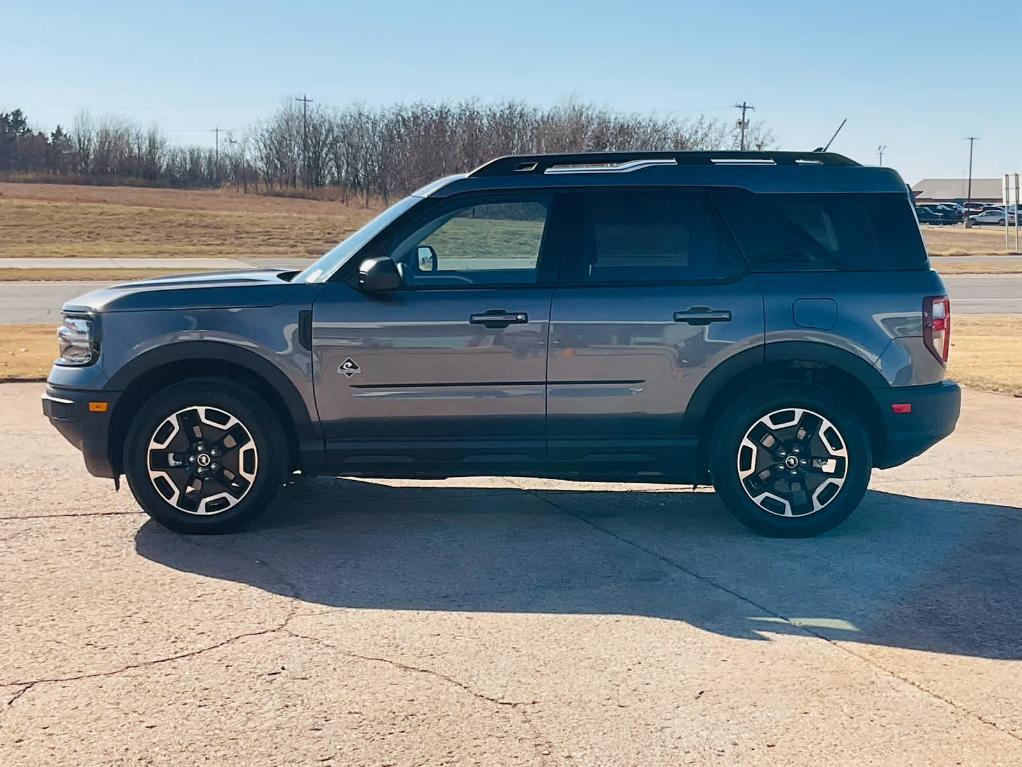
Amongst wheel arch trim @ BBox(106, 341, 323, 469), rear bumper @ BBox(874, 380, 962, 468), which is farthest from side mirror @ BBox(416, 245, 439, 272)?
rear bumper @ BBox(874, 380, 962, 468)

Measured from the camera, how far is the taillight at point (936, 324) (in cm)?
646

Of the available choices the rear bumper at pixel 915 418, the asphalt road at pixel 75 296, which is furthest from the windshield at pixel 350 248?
the asphalt road at pixel 75 296

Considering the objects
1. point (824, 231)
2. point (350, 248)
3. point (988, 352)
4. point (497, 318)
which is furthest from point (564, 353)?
point (988, 352)

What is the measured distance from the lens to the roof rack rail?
6.65m

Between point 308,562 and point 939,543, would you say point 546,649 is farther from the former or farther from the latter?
point 939,543

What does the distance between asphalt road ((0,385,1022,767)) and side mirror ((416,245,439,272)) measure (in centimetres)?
141

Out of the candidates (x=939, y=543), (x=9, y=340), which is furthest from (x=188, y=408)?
(x=9, y=340)

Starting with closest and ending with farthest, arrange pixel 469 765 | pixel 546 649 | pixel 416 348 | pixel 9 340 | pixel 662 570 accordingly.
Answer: pixel 469 765, pixel 546 649, pixel 662 570, pixel 416 348, pixel 9 340

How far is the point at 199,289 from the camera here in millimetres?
6465

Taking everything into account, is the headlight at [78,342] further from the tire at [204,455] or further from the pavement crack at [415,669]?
the pavement crack at [415,669]

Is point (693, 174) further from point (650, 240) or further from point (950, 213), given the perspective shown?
point (950, 213)

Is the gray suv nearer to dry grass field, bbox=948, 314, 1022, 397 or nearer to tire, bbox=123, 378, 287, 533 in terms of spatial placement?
tire, bbox=123, 378, 287, 533

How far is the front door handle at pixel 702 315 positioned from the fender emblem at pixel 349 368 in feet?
5.49

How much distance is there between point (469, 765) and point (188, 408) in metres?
3.27
